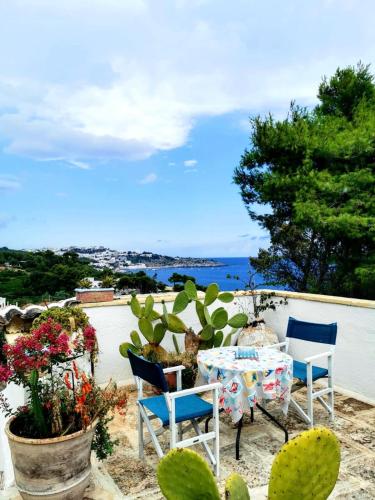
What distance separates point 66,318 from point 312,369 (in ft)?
8.02

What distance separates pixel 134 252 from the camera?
1062 inches

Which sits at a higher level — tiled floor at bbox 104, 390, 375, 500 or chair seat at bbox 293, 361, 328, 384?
chair seat at bbox 293, 361, 328, 384

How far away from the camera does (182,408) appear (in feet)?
9.20

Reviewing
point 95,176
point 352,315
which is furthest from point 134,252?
point 352,315

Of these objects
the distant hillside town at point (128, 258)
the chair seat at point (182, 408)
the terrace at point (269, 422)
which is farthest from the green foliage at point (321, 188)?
the distant hillside town at point (128, 258)

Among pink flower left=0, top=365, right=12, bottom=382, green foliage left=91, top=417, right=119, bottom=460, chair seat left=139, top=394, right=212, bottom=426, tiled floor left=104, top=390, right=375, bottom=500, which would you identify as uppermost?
pink flower left=0, top=365, right=12, bottom=382

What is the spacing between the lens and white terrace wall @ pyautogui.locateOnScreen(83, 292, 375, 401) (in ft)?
14.0

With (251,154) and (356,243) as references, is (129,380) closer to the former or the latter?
(356,243)

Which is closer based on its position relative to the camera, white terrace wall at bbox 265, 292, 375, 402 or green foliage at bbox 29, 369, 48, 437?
green foliage at bbox 29, 369, 48, 437

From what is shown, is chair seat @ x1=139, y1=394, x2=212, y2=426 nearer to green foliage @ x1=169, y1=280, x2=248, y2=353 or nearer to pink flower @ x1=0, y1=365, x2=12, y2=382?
pink flower @ x1=0, y1=365, x2=12, y2=382

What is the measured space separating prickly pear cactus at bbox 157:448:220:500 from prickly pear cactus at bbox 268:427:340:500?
0.16m

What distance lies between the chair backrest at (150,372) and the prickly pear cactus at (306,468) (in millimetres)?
1621

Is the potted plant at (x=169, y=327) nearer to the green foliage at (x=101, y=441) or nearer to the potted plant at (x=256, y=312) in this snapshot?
the potted plant at (x=256, y=312)

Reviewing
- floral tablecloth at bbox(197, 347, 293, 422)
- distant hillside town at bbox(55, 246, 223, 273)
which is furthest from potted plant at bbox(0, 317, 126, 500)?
distant hillside town at bbox(55, 246, 223, 273)
